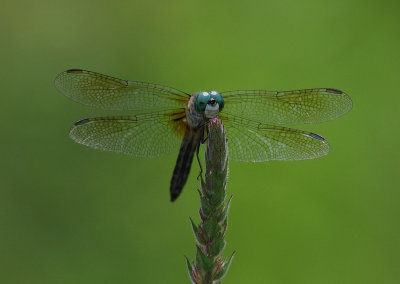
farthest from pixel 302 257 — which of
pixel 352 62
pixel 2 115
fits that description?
pixel 2 115

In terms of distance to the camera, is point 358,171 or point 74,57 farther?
point 74,57

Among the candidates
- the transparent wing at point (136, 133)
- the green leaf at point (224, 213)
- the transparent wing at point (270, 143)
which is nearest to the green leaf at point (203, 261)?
the green leaf at point (224, 213)

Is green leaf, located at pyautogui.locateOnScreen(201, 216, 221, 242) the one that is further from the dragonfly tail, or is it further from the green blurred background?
the green blurred background

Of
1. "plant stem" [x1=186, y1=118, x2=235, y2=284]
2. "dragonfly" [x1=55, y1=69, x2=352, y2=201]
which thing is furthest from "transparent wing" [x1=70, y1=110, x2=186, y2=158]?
"plant stem" [x1=186, y1=118, x2=235, y2=284]

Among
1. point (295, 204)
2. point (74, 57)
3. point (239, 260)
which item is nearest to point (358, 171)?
point (295, 204)

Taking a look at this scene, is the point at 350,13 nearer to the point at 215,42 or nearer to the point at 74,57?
the point at 215,42

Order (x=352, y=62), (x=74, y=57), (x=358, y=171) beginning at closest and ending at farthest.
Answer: (x=358, y=171), (x=352, y=62), (x=74, y=57)

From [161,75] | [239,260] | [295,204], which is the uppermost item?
[161,75]

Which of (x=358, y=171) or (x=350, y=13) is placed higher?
(x=350, y=13)

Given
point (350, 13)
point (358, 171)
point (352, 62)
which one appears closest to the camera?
point (358, 171)
